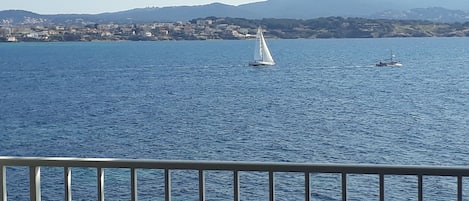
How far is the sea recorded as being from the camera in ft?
48.9

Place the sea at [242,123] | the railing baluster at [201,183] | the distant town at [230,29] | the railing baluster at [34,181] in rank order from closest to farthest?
the railing baluster at [201,183] < the railing baluster at [34,181] < the sea at [242,123] < the distant town at [230,29]

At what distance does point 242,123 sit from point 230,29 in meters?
71.2

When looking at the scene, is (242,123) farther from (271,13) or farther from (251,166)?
(271,13)

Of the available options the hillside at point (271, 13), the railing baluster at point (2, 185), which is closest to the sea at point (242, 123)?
the railing baluster at point (2, 185)

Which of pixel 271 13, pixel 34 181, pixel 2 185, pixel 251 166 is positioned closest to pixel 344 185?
pixel 251 166

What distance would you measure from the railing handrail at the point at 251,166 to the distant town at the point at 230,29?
90019 millimetres

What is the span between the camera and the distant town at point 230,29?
9506 cm

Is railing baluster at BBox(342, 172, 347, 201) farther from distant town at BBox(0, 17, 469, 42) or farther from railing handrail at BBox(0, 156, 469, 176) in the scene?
distant town at BBox(0, 17, 469, 42)

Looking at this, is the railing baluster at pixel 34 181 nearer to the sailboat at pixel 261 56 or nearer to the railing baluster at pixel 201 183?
the railing baluster at pixel 201 183

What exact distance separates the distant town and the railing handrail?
90.0m

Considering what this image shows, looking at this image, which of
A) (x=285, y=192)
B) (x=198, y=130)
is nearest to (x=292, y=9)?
(x=198, y=130)

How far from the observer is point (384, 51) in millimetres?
80062

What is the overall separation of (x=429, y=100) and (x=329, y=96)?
480cm

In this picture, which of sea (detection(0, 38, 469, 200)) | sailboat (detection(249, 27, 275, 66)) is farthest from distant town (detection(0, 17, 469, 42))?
sea (detection(0, 38, 469, 200))
